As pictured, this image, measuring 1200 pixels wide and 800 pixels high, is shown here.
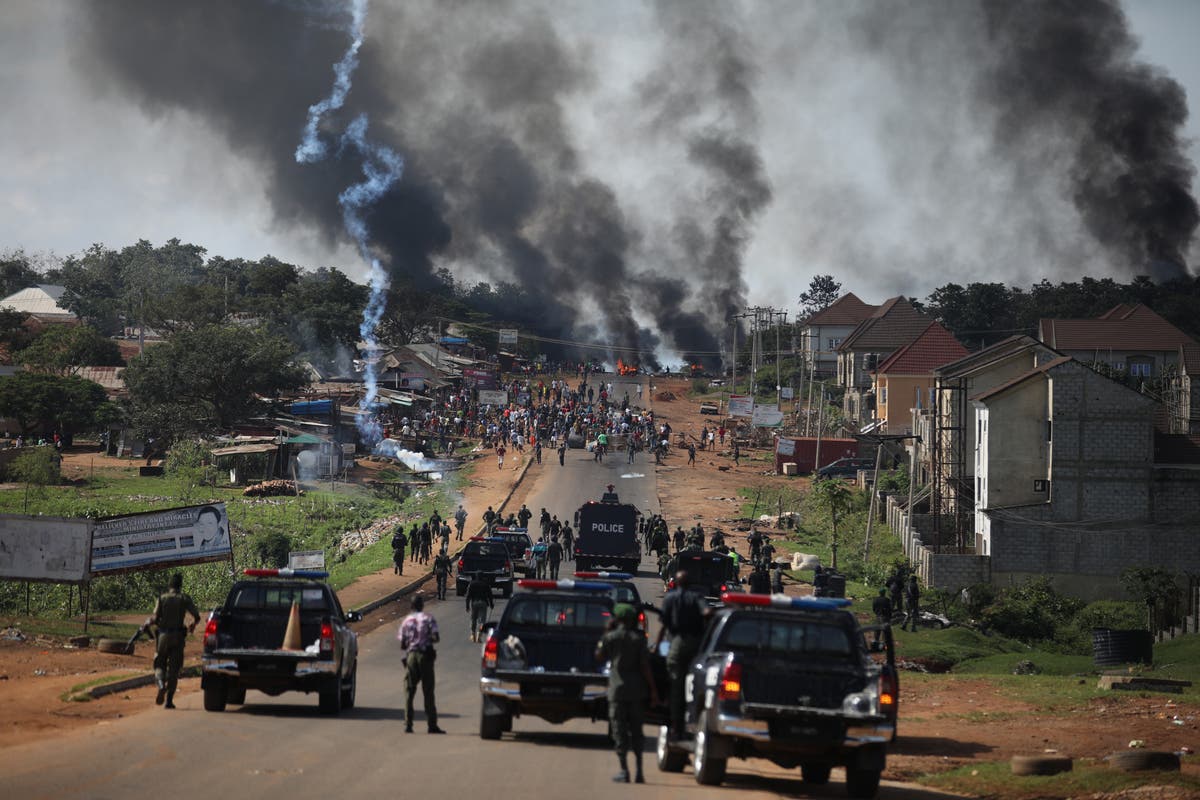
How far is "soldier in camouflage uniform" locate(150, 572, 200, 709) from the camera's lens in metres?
16.3

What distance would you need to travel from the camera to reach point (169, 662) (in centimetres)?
1645

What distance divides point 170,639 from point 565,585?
463 cm

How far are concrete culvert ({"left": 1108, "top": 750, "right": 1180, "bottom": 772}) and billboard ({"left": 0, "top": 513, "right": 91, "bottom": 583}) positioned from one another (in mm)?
18213

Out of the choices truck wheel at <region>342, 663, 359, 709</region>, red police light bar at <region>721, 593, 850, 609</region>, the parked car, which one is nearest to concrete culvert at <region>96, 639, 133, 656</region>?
truck wheel at <region>342, 663, 359, 709</region>

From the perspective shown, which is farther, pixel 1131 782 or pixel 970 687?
pixel 970 687

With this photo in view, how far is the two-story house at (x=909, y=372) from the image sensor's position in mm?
79188

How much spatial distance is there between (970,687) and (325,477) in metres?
51.1

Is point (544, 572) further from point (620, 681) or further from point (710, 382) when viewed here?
point (710, 382)

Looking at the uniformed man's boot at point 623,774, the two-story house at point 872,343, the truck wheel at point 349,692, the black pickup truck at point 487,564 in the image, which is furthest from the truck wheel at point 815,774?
the two-story house at point 872,343

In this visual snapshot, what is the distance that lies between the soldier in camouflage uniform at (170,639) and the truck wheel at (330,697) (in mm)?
1667

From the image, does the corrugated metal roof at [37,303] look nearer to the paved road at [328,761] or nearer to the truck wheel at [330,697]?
the truck wheel at [330,697]

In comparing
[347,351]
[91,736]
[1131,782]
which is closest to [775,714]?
[1131,782]

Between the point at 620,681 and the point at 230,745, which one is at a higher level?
the point at 620,681

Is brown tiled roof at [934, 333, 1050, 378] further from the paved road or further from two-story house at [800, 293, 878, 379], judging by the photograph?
two-story house at [800, 293, 878, 379]
